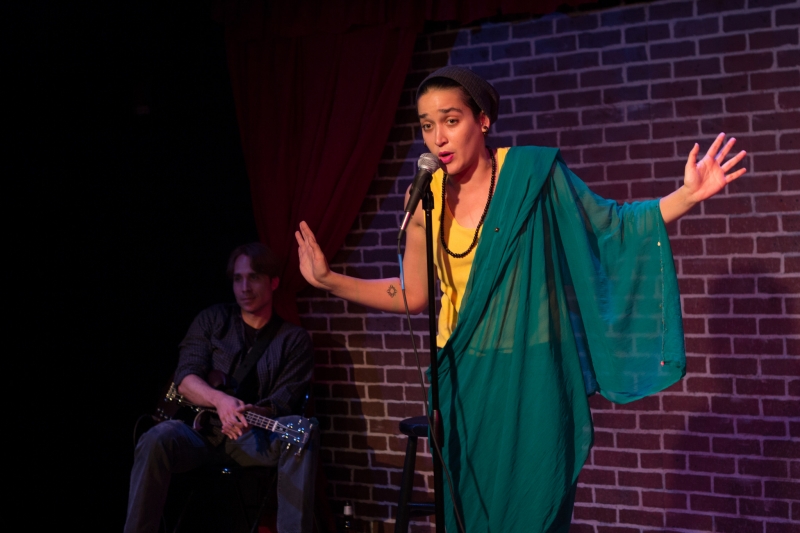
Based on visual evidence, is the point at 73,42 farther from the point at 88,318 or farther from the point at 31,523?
the point at 31,523

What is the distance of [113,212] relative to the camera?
3936mm

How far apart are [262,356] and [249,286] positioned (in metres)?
→ 0.36

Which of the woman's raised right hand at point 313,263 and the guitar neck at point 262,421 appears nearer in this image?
the woman's raised right hand at point 313,263

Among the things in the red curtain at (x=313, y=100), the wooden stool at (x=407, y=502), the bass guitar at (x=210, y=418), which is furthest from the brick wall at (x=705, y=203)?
the bass guitar at (x=210, y=418)

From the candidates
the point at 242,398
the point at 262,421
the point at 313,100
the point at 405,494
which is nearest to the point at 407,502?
the point at 405,494

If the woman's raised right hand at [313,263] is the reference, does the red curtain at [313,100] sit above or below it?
above

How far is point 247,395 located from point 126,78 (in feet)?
5.86

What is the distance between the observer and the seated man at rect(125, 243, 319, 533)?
3379mm

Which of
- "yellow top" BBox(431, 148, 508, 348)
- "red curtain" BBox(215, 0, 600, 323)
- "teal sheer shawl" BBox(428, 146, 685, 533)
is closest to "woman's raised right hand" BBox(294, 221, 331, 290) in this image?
"yellow top" BBox(431, 148, 508, 348)

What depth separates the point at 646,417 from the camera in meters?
3.54

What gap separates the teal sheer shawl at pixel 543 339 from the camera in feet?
6.87

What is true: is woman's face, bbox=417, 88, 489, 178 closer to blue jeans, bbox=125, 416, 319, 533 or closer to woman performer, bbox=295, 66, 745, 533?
woman performer, bbox=295, 66, 745, 533

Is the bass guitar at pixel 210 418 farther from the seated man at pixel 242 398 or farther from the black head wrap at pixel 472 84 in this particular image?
the black head wrap at pixel 472 84

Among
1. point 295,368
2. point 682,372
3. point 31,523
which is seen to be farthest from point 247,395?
point 682,372
